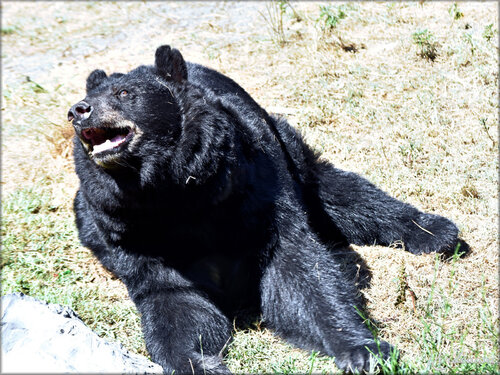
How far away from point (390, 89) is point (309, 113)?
99 centimetres

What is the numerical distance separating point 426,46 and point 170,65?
398 cm

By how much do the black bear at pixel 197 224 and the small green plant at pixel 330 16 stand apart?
149 inches

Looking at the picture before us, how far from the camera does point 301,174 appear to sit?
516 centimetres

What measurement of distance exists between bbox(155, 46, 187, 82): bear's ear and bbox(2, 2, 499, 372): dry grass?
1.90m

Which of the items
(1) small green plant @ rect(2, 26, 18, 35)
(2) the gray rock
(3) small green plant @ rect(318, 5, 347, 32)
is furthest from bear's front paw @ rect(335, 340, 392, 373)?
(1) small green plant @ rect(2, 26, 18, 35)

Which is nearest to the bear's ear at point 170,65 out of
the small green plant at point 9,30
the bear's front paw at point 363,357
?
the bear's front paw at point 363,357

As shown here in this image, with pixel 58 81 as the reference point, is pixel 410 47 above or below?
above

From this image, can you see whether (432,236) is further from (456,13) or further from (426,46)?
(456,13)

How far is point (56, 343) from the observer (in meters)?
3.58

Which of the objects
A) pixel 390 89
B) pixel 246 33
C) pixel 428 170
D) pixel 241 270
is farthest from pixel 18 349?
pixel 246 33

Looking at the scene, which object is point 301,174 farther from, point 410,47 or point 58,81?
point 58,81

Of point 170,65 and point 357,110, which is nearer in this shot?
point 170,65

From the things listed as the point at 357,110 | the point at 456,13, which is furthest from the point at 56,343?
the point at 456,13

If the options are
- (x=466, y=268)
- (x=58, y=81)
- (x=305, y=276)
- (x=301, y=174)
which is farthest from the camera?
(x=58, y=81)
